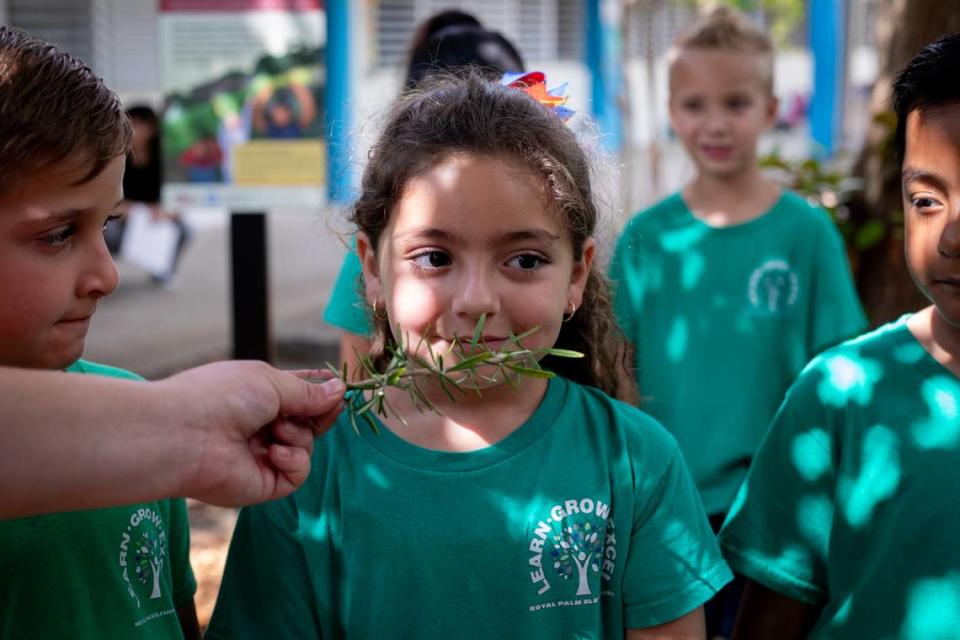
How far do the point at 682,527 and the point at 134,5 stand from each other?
18.9 ft

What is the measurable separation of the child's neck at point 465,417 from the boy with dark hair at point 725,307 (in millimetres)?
1484

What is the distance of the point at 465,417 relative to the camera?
82.4 inches

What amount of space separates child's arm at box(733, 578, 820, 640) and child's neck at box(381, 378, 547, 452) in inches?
24.9

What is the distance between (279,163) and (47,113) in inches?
163

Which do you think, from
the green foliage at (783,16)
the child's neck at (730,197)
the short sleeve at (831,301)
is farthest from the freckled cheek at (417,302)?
the green foliage at (783,16)

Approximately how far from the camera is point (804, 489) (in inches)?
88.1

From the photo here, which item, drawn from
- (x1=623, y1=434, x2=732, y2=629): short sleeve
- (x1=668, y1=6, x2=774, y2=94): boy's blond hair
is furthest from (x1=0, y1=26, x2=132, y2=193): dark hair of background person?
(x1=668, y1=6, x2=774, y2=94): boy's blond hair

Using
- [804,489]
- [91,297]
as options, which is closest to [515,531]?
[804,489]

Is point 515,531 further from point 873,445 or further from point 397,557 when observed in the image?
point 873,445

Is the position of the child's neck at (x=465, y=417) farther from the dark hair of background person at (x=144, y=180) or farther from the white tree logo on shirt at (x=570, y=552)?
the dark hair of background person at (x=144, y=180)

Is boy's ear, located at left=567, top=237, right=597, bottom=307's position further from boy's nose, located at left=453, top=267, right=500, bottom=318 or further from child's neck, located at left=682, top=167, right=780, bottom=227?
child's neck, located at left=682, top=167, right=780, bottom=227

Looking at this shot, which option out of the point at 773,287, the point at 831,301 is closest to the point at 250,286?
the point at 773,287

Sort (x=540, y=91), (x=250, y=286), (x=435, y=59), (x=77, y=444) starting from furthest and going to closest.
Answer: (x=250, y=286)
(x=435, y=59)
(x=540, y=91)
(x=77, y=444)

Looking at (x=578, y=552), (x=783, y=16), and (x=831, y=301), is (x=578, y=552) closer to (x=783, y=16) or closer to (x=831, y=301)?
(x=831, y=301)
